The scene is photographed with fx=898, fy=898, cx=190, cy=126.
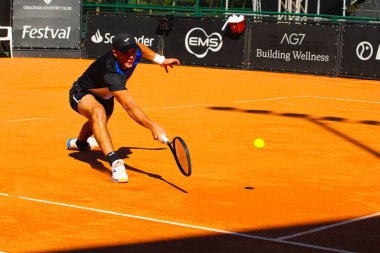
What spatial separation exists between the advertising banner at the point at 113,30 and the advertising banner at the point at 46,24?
1.56ft

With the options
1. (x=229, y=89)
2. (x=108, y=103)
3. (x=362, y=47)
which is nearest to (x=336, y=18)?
(x=362, y=47)

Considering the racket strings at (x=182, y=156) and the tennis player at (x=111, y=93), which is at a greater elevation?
the tennis player at (x=111, y=93)

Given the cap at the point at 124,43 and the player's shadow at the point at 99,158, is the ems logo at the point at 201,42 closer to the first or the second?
the player's shadow at the point at 99,158

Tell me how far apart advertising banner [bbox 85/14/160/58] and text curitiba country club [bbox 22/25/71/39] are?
2.58 ft

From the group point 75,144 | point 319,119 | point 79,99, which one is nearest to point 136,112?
point 79,99

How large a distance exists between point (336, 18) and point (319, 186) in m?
19.5

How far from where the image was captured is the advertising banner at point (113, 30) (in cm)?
3014

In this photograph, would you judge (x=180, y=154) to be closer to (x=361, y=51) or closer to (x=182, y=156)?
(x=182, y=156)

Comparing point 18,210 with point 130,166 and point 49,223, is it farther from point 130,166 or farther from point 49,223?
point 130,166

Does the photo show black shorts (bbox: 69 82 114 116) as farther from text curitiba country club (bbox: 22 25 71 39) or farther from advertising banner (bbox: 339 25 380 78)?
text curitiba country club (bbox: 22 25 71 39)

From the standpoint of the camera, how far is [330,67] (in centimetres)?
2753

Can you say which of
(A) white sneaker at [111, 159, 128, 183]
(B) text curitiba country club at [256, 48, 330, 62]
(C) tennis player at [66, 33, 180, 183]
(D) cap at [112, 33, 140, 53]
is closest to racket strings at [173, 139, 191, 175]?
(C) tennis player at [66, 33, 180, 183]

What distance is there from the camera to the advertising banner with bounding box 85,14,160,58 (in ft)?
98.9

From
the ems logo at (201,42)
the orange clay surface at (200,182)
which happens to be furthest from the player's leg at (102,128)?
the ems logo at (201,42)
